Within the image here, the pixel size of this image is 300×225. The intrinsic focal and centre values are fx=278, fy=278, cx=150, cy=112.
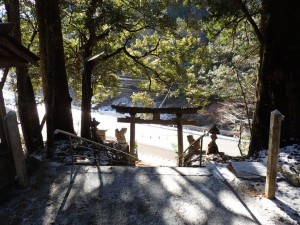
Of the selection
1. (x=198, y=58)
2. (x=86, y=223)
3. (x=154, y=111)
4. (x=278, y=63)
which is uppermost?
(x=198, y=58)

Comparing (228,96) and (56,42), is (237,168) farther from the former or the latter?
(228,96)

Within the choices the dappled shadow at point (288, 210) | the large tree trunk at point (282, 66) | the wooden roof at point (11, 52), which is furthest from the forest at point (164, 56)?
the dappled shadow at point (288, 210)

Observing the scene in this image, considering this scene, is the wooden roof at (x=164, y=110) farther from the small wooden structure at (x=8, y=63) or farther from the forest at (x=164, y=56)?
the small wooden structure at (x=8, y=63)

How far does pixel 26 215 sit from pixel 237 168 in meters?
3.95

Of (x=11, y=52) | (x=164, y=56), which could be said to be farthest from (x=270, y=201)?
(x=164, y=56)

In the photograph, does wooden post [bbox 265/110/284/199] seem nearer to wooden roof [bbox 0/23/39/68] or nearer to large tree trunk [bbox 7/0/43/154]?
wooden roof [bbox 0/23/39/68]

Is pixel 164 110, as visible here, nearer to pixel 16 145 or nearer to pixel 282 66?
pixel 282 66

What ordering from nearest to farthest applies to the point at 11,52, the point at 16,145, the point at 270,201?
1. the point at 270,201
2. the point at 16,145
3. the point at 11,52

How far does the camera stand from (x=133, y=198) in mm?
4695

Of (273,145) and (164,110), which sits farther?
(164,110)

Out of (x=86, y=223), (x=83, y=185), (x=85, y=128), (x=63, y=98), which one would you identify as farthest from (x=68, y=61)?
(x=86, y=223)

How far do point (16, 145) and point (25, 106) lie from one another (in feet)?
16.0

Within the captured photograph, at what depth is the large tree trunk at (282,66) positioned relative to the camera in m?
6.47

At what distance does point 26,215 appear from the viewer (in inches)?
166
